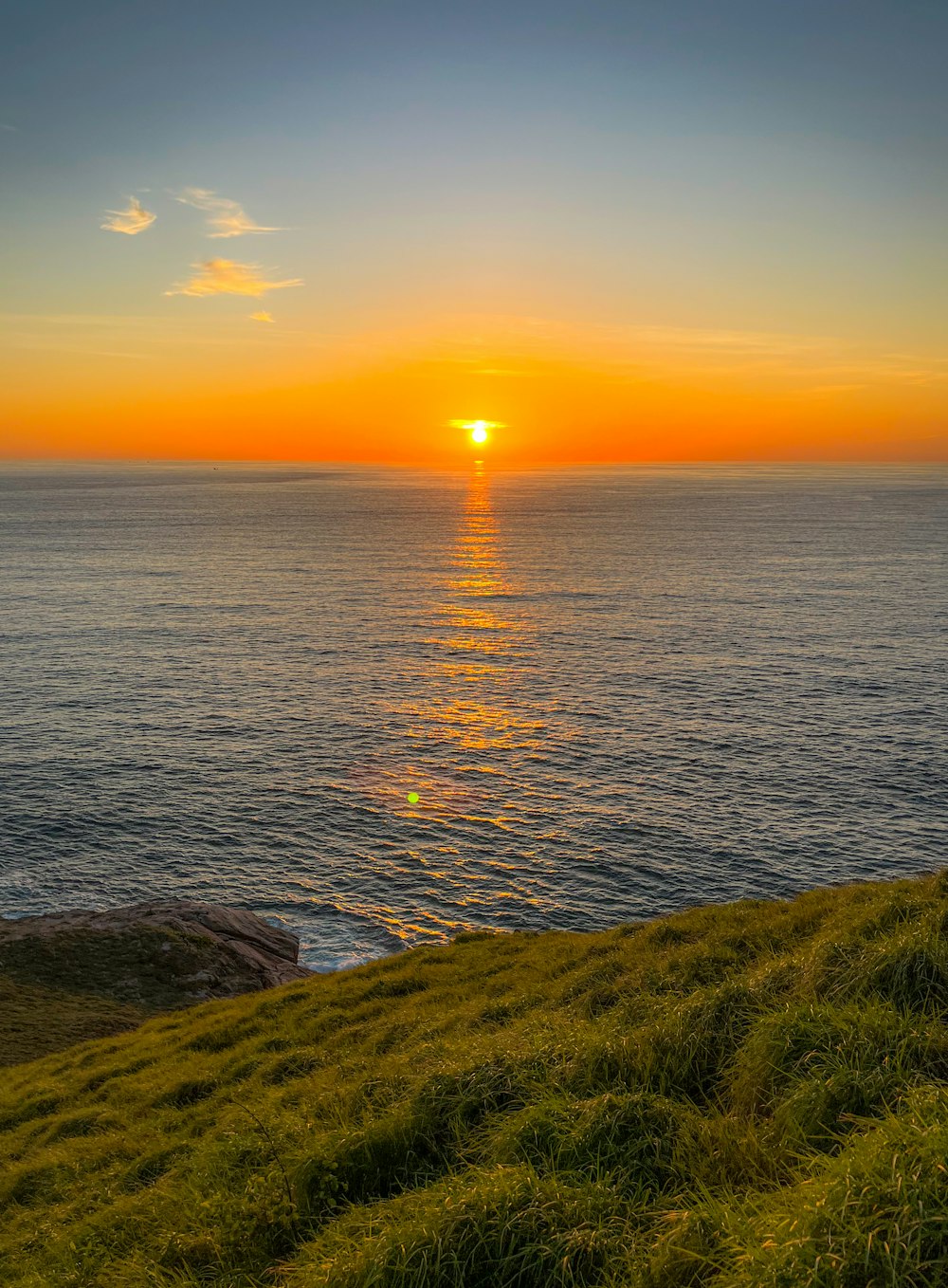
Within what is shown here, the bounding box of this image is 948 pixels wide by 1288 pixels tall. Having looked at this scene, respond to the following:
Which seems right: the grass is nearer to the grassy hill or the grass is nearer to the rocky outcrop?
the rocky outcrop

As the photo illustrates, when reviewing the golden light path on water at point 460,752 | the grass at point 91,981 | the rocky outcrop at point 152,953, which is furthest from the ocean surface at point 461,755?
the grass at point 91,981

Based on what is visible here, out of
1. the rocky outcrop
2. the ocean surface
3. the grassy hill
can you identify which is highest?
the grassy hill

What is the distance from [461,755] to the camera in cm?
7294

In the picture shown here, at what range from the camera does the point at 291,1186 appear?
12.6 meters

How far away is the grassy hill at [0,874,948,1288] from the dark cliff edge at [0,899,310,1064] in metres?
14.7

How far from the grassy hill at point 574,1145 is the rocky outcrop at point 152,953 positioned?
58.0 ft

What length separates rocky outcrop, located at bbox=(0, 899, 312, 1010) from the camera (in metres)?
40.7

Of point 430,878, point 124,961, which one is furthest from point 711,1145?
point 430,878

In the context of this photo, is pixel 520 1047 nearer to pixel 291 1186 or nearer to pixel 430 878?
pixel 291 1186

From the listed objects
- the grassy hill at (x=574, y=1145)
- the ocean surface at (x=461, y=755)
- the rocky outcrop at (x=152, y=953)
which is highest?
the grassy hill at (x=574, y=1145)

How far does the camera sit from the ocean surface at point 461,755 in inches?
2093

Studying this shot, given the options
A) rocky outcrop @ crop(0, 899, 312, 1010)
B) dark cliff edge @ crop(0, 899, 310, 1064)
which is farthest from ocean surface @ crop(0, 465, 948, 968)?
dark cliff edge @ crop(0, 899, 310, 1064)

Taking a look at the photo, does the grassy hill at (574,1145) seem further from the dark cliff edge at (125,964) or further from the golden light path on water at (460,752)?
the golden light path on water at (460,752)

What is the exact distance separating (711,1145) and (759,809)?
52603mm
